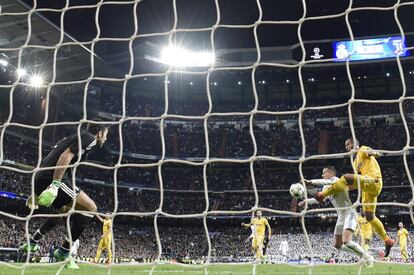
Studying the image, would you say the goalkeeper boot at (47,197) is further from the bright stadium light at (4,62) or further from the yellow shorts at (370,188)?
the bright stadium light at (4,62)

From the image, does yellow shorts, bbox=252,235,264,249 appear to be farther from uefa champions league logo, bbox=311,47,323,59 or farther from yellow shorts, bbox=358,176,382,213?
uefa champions league logo, bbox=311,47,323,59

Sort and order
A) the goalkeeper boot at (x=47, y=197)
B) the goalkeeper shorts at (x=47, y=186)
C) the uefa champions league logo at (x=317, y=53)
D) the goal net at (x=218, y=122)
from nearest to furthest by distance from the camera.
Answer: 1. the goalkeeper boot at (x=47, y=197)
2. the goalkeeper shorts at (x=47, y=186)
3. the goal net at (x=218, y=122)
4. the uefa champions league logo at (x=317, y=53)

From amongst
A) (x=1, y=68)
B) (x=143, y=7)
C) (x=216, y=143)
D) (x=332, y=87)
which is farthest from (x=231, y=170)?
(x=1, y=68)

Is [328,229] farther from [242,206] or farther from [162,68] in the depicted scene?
[162,68]

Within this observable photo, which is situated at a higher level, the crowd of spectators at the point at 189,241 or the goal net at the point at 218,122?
the goal net at the point at 218,122

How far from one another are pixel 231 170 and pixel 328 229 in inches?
320

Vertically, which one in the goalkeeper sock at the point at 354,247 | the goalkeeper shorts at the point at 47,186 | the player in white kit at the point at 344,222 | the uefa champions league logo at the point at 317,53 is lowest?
the goalkeeper sock at the point at 354,247

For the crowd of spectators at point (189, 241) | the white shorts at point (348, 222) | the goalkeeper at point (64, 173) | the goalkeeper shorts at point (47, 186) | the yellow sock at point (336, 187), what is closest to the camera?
the goalkeeper at point (64, 173)

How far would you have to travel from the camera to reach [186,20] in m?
31.1

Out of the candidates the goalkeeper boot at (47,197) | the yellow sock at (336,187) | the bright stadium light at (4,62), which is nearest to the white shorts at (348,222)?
the yellow sock at (336,187)

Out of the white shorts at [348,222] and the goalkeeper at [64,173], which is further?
the white shorts at [348,222]

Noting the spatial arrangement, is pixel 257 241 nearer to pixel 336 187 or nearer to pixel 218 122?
pixel 336 187

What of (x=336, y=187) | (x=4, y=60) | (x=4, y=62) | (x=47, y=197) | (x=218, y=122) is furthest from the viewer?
(x=218, y=122)

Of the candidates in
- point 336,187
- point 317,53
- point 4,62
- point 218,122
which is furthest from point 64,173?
point 218,122
